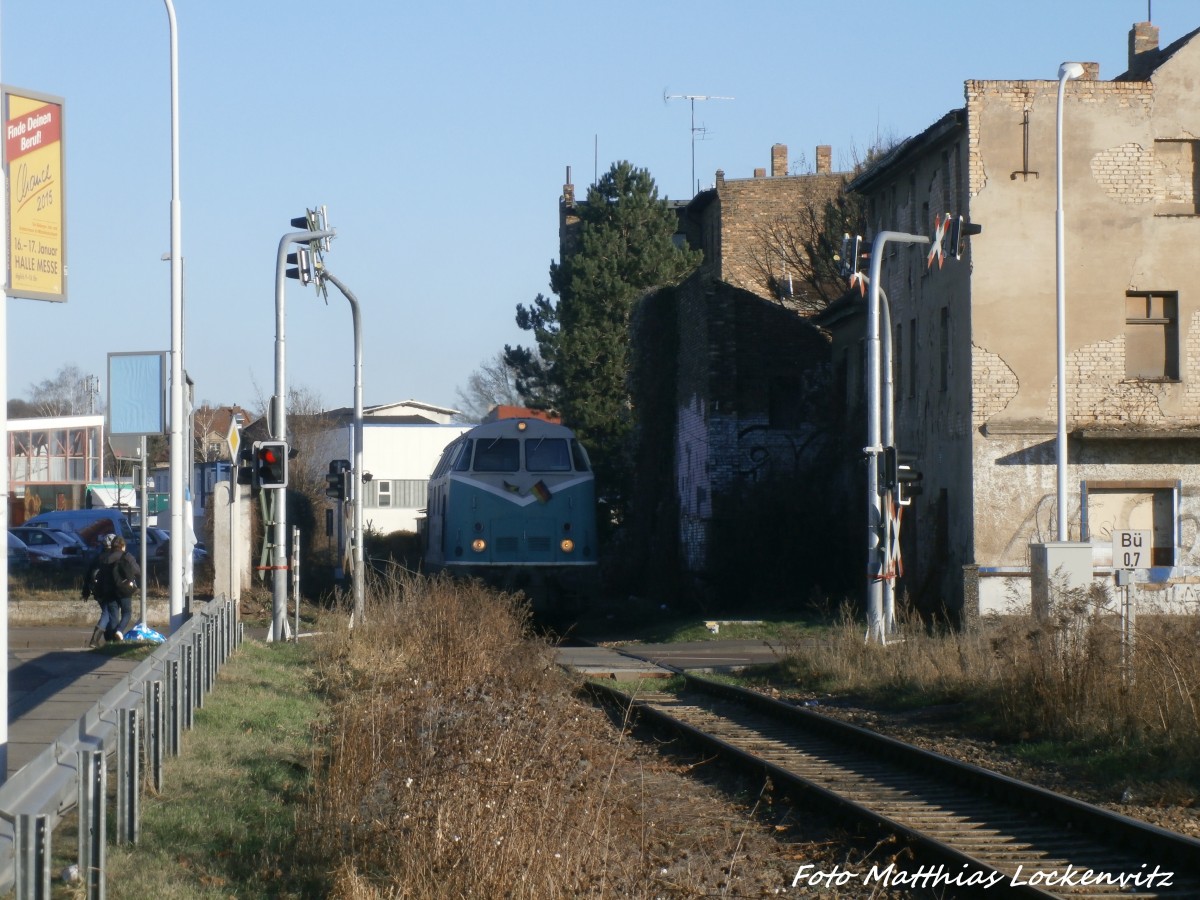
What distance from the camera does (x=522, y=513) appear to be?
25.3 m

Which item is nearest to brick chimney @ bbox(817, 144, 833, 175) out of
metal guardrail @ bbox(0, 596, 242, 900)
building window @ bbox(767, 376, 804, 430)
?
building window @ bbox(767, 376, 804, 430)

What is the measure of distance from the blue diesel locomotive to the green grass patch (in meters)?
11.3

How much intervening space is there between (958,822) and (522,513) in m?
16.8

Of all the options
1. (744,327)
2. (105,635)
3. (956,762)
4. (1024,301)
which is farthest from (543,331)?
(956,762)

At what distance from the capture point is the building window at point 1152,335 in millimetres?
25625

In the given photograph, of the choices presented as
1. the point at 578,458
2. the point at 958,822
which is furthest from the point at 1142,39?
the point at 958,822

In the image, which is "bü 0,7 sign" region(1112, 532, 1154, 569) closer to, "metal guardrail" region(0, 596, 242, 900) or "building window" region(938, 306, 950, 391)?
"building window" region(938, 306, 950, 391)

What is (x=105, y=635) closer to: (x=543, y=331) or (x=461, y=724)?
(x=461, y=724)

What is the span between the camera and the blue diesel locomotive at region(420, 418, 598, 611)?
2497 centimetres

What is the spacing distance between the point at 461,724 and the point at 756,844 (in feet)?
6.26

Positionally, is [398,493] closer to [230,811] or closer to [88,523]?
[88,523]

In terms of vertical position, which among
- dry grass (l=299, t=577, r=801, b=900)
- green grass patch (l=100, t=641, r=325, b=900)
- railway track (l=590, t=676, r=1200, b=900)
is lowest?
railway track (l=590, t=676, r=1200, b=900)

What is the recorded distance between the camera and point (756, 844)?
846 cm

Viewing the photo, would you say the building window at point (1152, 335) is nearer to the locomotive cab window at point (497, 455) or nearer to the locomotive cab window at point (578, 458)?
the locomotive cab window at point (578, 458)
